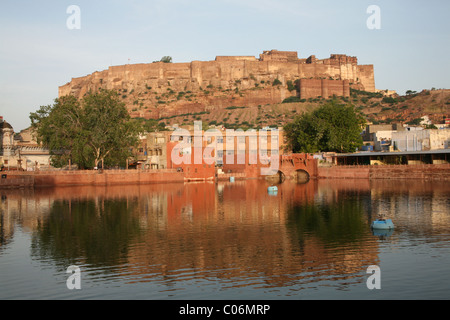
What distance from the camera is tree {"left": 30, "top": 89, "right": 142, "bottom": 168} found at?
61.7 metres

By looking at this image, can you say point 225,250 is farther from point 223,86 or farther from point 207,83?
point 207,83

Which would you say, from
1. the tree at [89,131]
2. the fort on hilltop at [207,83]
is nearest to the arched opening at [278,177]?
the tree at [89,131]

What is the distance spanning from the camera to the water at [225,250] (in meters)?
15.6

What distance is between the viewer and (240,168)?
73938 mm

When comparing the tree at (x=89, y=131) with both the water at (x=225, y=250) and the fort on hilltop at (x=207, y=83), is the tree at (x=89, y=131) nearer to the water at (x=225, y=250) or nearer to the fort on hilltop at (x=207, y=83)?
the water at (x=225, y=250)

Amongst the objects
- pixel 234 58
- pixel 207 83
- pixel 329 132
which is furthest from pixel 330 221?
pixel 234 58

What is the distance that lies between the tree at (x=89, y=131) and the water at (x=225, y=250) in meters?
23.6

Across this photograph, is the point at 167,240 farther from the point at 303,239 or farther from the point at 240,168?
the point at 240,168

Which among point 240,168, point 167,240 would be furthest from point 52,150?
point 167,240

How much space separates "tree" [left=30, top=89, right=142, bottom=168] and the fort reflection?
56.2 feet

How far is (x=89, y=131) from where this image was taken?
61906 millimetres

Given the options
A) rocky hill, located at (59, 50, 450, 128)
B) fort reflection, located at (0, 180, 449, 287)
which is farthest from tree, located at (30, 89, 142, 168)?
rocky hill, located at (59, 50, 450, 128)

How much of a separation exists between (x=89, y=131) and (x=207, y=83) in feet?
282
